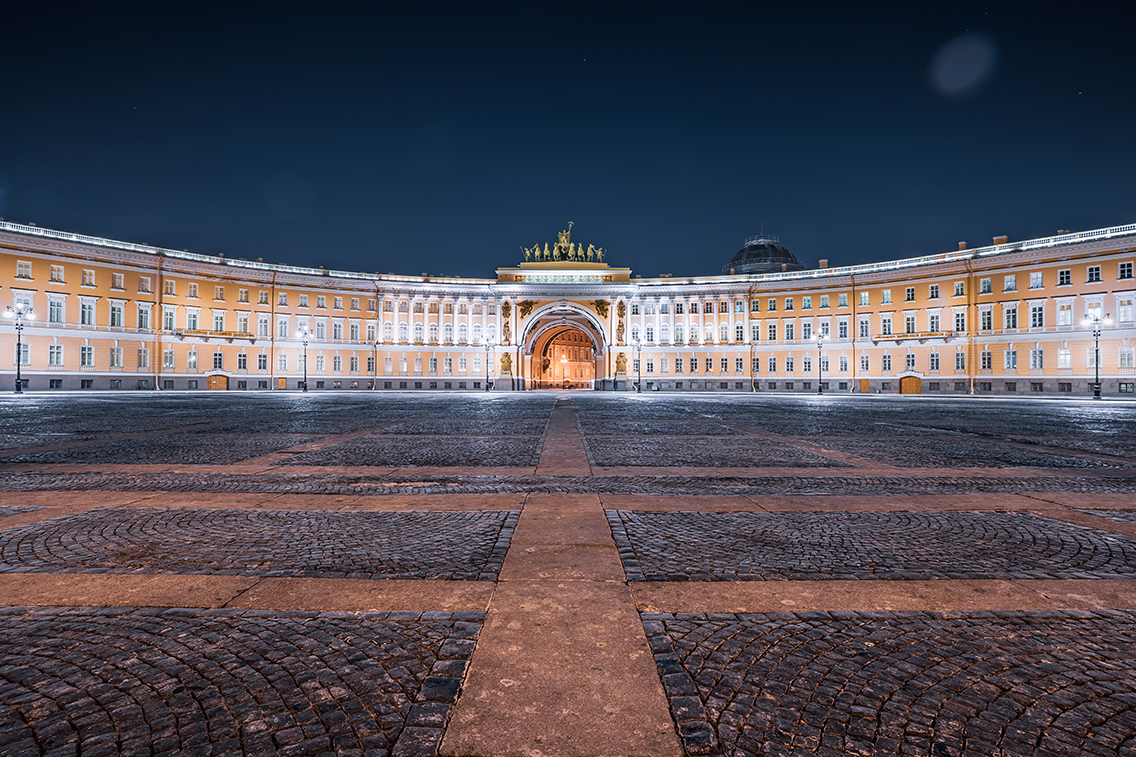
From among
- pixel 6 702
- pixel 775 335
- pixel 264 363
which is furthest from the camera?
pixel 775 335

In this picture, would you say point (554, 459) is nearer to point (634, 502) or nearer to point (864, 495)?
point (634, 502)

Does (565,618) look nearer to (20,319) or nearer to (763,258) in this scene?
(20,319)

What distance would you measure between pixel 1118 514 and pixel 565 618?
5.86 meters

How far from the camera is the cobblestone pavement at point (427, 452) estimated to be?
8.58 meters

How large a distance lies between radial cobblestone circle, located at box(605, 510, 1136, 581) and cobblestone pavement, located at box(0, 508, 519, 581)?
1.18m

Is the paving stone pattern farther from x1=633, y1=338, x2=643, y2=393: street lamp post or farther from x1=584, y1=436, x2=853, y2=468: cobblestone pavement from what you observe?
x1=633, y1=338, x2=643, y2=393: street lamp post

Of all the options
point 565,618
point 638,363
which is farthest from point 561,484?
point 638,363

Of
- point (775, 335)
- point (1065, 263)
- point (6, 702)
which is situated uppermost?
point (1065, 263)

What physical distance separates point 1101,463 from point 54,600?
1242 centimetres

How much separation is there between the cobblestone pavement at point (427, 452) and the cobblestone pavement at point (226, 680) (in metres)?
5.39

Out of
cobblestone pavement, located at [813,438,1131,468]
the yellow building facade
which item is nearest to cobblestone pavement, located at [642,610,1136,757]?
cobblestone pavement, located at [813,438,1131,468]

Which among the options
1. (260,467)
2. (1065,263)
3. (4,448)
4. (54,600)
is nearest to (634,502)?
(54,600)

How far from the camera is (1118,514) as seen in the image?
5.40 metres

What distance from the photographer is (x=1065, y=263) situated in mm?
43500
